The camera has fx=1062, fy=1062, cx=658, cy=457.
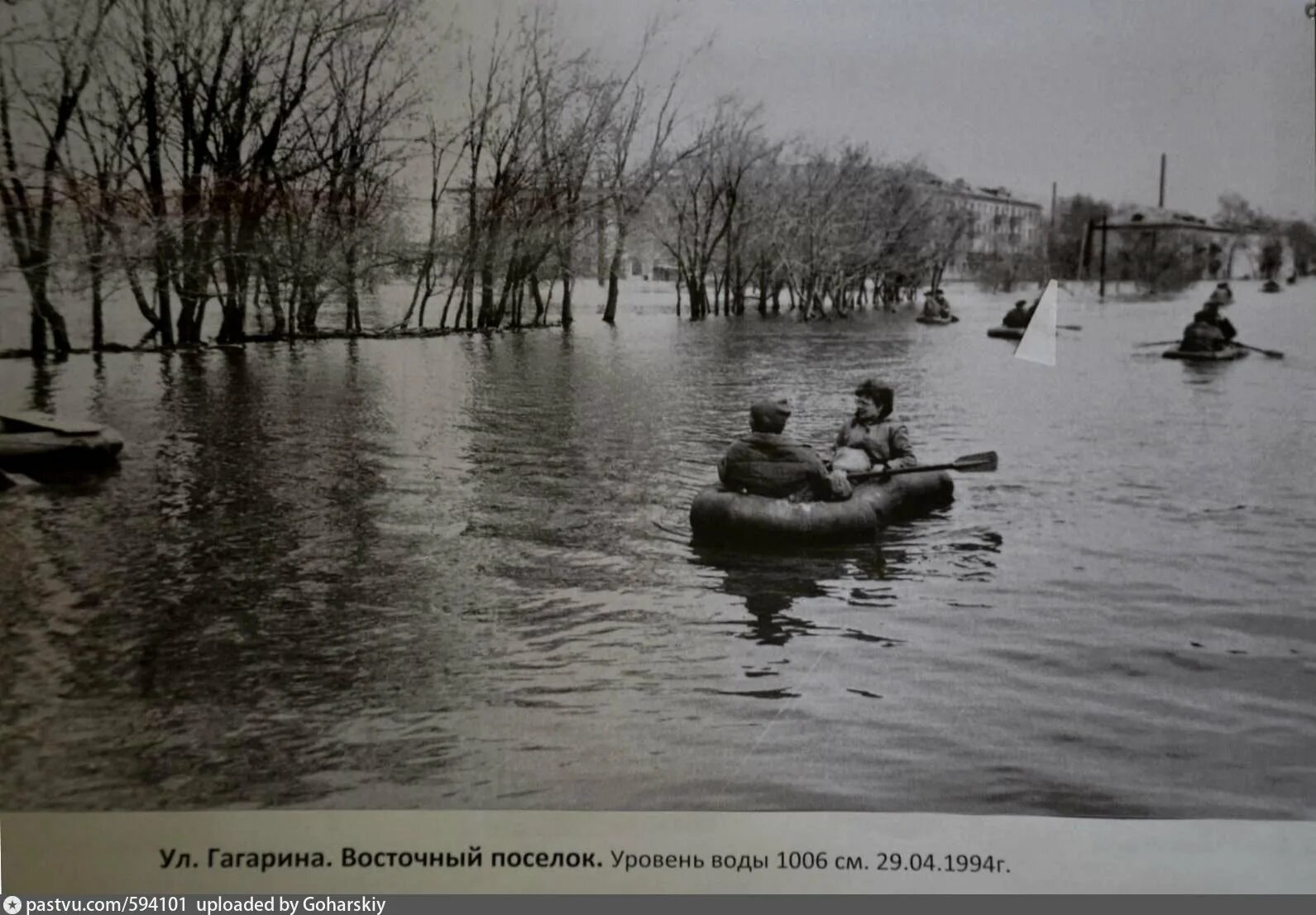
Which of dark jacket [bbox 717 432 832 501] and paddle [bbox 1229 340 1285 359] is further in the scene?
paddle [bbox 1229 340 1285 359]

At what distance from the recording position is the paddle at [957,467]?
2.39 m

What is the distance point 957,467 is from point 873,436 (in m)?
0.20

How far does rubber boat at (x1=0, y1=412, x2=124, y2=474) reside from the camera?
239 centimetres

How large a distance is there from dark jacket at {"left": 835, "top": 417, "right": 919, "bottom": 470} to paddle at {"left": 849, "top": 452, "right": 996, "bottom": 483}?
0.08 ft

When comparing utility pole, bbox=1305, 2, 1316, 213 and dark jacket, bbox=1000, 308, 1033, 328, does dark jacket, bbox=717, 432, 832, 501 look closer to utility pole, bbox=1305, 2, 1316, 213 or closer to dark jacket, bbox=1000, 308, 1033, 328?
dark jacket, bbox=1000, 308, 1033, 328

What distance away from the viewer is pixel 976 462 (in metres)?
2.42

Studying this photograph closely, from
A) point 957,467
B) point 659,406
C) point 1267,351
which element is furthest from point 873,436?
point 1267,351

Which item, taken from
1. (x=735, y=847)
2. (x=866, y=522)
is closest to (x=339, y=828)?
(x=735, y=847)

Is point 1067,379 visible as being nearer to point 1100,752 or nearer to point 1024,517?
point 1024,517

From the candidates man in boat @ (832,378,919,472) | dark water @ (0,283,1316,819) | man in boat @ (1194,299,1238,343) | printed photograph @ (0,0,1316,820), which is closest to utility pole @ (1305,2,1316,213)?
printed photograph @ (0,0,1316,820)

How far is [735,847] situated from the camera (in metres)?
2.27

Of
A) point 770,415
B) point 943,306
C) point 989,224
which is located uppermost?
point 989,224

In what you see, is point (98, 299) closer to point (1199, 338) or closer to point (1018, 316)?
point (1018, 316)

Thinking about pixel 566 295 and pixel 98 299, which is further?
pixel 566 295
